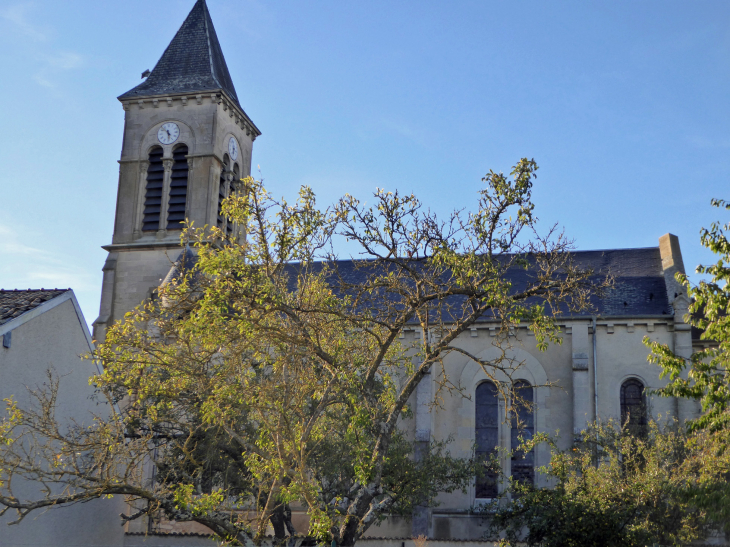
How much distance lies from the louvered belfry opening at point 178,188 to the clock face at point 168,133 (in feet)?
1.54

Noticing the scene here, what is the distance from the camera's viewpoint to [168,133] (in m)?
31.7

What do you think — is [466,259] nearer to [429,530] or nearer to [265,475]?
[265,475]

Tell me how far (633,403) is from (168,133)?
20039 millimetres

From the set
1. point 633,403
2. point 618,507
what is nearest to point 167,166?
point 633,403

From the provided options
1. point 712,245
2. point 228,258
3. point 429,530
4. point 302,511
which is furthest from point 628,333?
point 228,258

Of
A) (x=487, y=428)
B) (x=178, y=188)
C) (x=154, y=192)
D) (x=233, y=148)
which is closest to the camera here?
(x=487, y=428)

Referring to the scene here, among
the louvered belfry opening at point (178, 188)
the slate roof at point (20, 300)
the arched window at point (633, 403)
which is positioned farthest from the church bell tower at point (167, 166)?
the arched window at point (633, 403)

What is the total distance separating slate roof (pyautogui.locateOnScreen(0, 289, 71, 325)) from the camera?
48.1ft

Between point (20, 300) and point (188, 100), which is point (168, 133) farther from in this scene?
point (20, 300)

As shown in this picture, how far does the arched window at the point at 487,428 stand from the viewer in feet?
79.4

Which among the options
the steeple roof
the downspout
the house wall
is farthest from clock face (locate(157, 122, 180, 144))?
the downspout

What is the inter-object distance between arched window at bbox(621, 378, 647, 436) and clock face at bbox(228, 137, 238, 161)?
1780 cm

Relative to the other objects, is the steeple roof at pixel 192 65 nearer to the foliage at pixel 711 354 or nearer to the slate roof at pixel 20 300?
the slate roof at pixel 20 300

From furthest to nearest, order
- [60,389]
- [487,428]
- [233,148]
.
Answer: [233,148], [487,428], [60,389]
